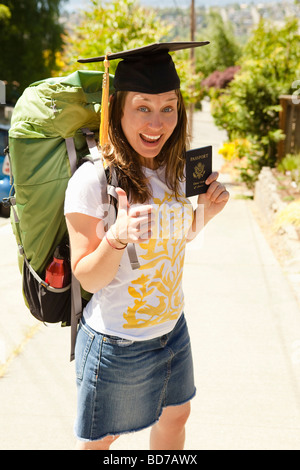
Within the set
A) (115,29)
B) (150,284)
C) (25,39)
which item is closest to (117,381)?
(150,284)

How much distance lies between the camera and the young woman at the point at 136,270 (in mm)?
1613

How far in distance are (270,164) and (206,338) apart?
6590 mm

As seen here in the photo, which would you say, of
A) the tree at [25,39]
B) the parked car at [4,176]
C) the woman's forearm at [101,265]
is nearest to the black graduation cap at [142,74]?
the woman's forearm at [101,265]

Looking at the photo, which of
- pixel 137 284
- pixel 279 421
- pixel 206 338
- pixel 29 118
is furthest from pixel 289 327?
pixel 29 118

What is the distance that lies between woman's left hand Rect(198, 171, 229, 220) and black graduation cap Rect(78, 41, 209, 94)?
34cm

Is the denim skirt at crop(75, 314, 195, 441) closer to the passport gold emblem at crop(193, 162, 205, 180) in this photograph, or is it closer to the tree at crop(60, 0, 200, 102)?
the passport gold emblem at crop(193, 162, 205, 180)

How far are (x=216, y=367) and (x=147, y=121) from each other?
6.92 feet

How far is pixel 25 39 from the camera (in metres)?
23.8

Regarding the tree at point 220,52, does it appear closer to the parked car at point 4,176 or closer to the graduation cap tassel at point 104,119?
the parked car at point 4,176

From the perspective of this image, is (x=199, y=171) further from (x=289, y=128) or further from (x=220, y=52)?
(x=220, y=52)

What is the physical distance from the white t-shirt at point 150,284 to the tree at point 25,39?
23.1 meters

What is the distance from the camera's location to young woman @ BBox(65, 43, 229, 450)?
63.5 inches

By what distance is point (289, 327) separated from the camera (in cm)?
390

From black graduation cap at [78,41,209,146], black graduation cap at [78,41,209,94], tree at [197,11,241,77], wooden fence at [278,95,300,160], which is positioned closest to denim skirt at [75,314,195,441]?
black graduation cap at [78,41,209,146]
